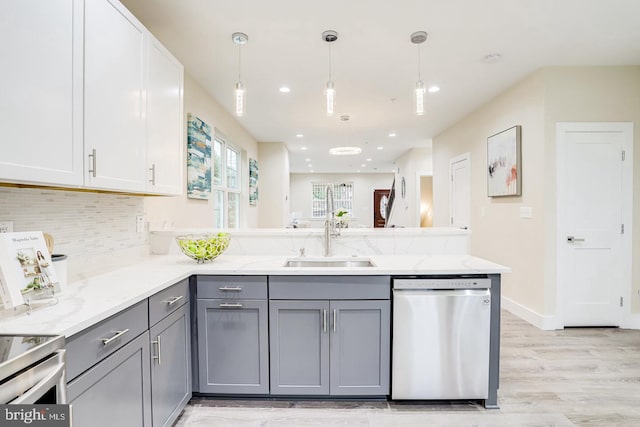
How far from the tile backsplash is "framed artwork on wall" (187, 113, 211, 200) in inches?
35.3

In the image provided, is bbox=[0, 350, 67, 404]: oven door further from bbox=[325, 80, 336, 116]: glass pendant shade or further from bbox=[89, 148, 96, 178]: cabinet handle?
bbox=[325, 80, 336, 116]: glass pendant shade

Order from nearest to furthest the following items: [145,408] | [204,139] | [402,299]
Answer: [145,408] < [402,299] < [204,139]

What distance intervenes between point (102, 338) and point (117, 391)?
25cm

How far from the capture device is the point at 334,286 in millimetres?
1868

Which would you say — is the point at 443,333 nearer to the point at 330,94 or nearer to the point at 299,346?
the point at 299,346

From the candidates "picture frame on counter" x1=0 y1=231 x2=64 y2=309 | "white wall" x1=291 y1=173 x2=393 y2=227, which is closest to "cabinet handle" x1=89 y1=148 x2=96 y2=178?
"picture frame on counter" x1=0 y1=231 x2=64 y2=309

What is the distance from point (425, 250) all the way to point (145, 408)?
1988 millimetres

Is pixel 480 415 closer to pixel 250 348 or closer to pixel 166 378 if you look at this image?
pixel 250 348

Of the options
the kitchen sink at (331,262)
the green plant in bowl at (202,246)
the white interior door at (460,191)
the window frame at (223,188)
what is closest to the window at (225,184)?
the window frame at (223,188)

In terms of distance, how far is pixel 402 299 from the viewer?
6.08 feet

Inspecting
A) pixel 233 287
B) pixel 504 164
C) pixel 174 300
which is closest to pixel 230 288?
pixel 233 287

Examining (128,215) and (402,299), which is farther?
(128,215)

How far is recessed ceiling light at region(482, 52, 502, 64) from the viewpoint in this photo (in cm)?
288

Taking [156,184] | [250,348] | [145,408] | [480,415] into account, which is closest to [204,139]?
[156,184]
